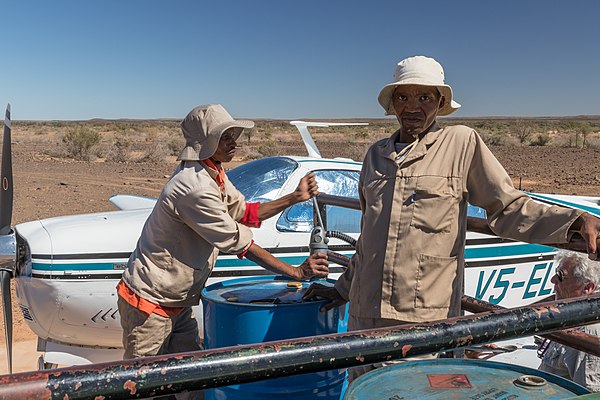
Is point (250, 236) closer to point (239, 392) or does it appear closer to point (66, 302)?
point (239, 392)

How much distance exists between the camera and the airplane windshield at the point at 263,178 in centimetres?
545

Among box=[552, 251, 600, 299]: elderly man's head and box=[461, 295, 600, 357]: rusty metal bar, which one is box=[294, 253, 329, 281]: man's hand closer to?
box=[461, 295, 600, 357]: rusty metal bar

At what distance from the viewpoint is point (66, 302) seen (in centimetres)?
486

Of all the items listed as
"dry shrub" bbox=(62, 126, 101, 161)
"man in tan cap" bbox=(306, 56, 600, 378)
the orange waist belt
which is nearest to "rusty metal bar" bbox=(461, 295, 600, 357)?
"man in tan cap" bbox=(306, 56, 600, 378)

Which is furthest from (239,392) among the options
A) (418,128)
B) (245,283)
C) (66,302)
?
(66,302)

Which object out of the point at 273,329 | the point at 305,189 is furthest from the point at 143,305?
the point at 305,189

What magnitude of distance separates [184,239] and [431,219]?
4.07ft

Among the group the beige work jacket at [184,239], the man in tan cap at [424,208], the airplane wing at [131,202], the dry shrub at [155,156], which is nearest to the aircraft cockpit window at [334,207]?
the airplane wing at [131,202]

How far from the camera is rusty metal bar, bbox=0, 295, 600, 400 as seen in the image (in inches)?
40.4

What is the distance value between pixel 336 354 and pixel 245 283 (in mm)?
2260

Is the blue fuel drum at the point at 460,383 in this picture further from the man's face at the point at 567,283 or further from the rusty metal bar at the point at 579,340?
the man's face at the point at 567,283

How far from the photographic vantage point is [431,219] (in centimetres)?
257

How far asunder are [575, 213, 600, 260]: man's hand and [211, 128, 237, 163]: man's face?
1686mm

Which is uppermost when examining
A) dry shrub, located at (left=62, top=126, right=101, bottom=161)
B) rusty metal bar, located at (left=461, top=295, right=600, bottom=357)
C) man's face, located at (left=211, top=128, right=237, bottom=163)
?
man's face, located at (left=211, top=128, right=237, bottom=163)
